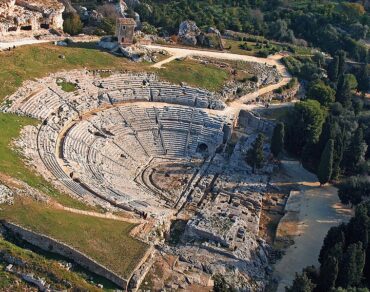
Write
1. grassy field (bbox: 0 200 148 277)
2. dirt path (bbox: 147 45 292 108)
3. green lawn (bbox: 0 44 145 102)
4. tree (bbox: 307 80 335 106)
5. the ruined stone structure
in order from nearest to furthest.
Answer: grassy field (bbox: 0 200 148 277) < green lawn (bbox: 0 44 145 102) < the ruined stone structure < tree (bbox: 307 80 335 106) < dirt path (bbox: 147 45 292 108)

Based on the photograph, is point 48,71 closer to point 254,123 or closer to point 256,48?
point 254,123

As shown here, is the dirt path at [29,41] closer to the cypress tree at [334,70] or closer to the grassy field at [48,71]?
the grassy field at [48,71]

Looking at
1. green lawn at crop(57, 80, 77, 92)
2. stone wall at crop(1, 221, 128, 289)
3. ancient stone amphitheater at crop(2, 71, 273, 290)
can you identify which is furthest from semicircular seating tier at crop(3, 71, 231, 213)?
stone wall at crop(1, 221, 128, 289)

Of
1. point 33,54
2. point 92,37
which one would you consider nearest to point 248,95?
point 92,37

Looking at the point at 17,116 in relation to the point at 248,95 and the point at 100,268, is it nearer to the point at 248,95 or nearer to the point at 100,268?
the point at 100,268

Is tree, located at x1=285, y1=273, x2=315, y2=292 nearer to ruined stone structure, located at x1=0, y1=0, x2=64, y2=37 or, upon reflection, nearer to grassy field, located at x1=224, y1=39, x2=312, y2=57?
ruined stone structure, located at x1=0, y1=0, x2=64, y2=37

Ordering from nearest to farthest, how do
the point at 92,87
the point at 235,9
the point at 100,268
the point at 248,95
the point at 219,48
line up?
the point at 100,268, the point at 92,87, the point at 248,95, the point at 219,48, the point at 235,9
